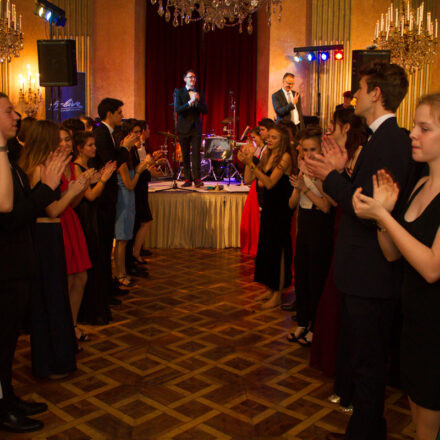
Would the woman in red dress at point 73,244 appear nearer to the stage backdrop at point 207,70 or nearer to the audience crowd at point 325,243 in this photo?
the audience crowd at point 325,243

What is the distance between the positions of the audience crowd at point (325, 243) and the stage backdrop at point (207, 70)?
6.98 meters

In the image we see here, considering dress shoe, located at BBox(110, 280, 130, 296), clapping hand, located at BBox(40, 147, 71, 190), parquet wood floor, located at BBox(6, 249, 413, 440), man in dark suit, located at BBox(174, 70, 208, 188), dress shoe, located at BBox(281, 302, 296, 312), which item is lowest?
parquet wood floor, located at BBox(6, 249, 413, 440)

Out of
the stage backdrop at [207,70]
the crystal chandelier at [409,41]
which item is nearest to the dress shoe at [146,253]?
the crystal chandelier at [409,41]

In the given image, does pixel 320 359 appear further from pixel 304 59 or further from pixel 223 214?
pixel 304 59

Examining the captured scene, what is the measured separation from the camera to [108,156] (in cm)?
432

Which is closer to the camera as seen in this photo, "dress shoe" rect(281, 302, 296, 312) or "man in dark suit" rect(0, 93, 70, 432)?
Answer: "man in dark suit" rect(0, 93, 70, 432)

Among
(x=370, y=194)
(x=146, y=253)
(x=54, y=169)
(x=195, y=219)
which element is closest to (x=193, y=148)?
(x=195, y=219)

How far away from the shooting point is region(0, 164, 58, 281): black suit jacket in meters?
2.30

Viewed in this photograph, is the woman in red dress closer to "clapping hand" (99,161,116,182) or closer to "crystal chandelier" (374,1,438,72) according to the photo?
"clapping hand" (99,161,116,182)

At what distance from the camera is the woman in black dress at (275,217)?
428 cm

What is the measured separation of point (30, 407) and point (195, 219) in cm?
449

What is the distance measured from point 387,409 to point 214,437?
966mm

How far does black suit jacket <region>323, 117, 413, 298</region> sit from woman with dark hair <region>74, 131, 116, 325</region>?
209cm

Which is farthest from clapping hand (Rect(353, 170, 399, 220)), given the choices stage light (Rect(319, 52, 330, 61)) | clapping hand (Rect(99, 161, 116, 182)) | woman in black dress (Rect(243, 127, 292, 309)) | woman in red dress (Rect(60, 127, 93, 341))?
stage light (Rect(319, 52, 330, 61))
